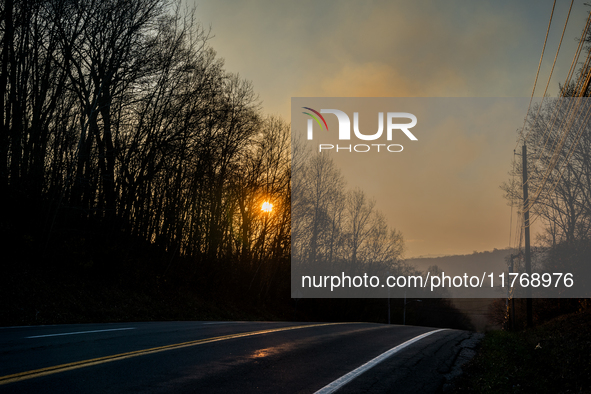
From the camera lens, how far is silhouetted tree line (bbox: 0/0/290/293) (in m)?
17.0

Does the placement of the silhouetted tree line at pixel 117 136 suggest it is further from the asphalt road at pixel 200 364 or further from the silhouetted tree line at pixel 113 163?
the asphalt road at pixel 200 364

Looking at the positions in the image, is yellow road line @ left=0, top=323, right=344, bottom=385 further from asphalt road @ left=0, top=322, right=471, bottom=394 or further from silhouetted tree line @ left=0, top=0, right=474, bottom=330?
silhouetted tree line @ left=0, top=0, right=474, bottom=330

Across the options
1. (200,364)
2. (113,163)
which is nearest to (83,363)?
(200,364)

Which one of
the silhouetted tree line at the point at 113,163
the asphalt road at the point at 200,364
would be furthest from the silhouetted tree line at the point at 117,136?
the asphalt road at the point at 200,364

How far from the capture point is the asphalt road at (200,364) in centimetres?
519

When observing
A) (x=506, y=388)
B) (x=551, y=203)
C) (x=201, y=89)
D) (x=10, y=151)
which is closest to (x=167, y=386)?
(x=506, y=388)

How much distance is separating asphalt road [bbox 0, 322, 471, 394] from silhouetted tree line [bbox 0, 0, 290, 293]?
9716 mm

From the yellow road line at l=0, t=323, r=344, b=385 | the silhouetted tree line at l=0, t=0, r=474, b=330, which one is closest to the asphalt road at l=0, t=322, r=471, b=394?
the yellow road line at l=0, t=323, r=344, b=385

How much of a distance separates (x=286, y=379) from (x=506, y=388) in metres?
3.24

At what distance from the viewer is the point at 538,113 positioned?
89.1 ft

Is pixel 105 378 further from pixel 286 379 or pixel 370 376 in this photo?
pixel 370 376

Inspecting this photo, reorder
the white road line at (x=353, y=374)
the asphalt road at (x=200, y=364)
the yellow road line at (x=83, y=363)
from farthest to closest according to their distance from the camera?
the white road line at (x=353, y=374) → the asphalt road at (x=200, y=364) → the yellow road line at (x=83, y=363)

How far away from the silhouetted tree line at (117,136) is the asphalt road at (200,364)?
972 cm

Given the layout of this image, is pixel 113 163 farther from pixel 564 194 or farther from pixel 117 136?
pixel 564 194
